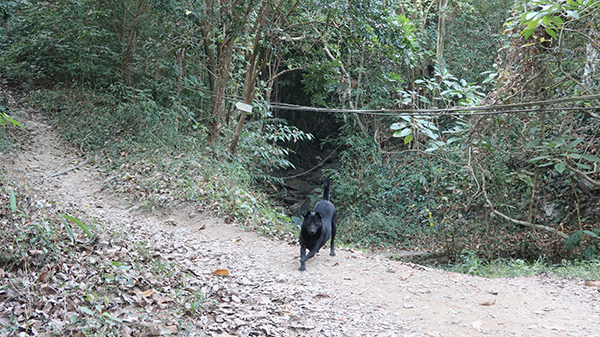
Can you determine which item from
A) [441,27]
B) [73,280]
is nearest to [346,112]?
[73,280]

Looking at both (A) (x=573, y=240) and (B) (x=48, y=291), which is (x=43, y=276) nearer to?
(B) (x=48, y=291)

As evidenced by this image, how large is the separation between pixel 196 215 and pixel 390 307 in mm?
4217

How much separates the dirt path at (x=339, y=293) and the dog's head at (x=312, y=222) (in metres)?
0.53

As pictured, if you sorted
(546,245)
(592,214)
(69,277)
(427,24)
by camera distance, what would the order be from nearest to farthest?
(69,277) → (546,245) → (592,214) → (427,24)

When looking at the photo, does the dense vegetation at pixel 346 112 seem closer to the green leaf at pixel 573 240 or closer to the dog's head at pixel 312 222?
the green leaf at pixel 573 240

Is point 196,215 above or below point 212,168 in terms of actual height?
below

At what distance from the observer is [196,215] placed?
7695mm

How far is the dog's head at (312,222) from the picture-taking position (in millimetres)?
5668

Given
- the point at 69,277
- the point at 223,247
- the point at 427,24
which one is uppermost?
the point at 427,24

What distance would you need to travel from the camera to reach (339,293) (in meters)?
4.97

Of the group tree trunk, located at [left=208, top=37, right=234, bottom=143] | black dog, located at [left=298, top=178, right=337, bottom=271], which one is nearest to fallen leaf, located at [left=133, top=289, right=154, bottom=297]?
black dog, located at [left=298, top=178, right=337, bottom=271]

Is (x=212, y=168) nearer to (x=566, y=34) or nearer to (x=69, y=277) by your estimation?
(x=69, y=277)

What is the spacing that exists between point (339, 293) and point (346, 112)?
163 inches

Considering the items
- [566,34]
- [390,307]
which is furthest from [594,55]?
[390,307]
